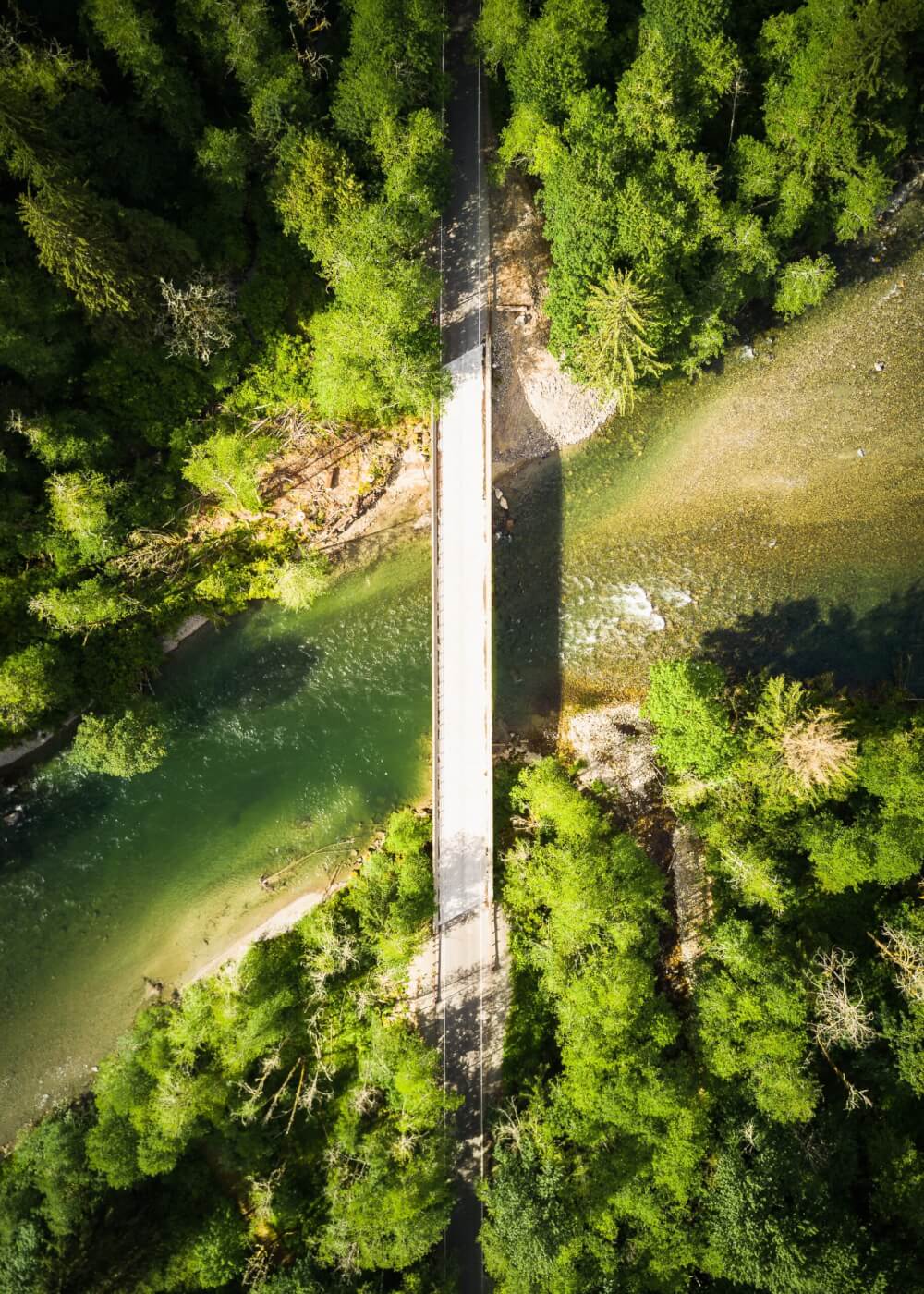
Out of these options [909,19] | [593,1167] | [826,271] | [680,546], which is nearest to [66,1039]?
[593,1167]

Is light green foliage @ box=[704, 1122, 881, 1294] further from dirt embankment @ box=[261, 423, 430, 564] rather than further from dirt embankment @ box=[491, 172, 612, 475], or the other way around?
dirt embankment @ box=[491, 172, 612, 475]

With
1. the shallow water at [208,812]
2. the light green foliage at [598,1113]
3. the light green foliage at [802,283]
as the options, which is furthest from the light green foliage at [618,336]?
the light green foliage at [598,1113]

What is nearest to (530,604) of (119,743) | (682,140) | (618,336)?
(618,336)

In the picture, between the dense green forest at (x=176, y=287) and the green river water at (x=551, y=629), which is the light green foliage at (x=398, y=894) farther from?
the dense green forest at (x=176, y=287)

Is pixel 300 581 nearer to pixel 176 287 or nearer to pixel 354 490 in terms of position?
pixel 354 490

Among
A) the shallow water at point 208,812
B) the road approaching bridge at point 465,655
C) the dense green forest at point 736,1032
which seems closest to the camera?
the dense green forest at point 736,1032

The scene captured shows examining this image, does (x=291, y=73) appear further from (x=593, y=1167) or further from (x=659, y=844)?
(x=593, y=1167)
